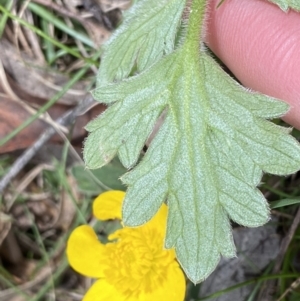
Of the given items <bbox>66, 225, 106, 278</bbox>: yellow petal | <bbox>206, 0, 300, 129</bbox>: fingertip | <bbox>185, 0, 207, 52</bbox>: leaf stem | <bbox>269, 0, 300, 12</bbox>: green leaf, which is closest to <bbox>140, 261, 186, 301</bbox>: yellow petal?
<bbox>66, 225, 106, 278</bbox>: yellow petal

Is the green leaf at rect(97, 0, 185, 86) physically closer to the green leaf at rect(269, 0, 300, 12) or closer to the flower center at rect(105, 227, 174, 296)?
the green leaf at rect(269, 0, 300, 12)

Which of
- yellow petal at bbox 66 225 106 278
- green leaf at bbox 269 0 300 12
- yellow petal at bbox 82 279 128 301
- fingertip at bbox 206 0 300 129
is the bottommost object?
yellow petal at bbox 82 279 128 301

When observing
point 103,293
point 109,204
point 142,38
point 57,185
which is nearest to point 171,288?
point 103,293

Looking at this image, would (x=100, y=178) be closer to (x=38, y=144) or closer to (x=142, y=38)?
(x=38, y=144)

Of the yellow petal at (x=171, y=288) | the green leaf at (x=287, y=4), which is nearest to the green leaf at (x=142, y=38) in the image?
the green leaf at (x=287, y=4)

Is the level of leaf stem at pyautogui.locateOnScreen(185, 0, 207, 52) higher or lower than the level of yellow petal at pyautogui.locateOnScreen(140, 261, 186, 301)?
higher

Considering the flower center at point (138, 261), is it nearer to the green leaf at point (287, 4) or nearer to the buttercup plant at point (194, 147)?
the buttercup plant at point (194, 147)
